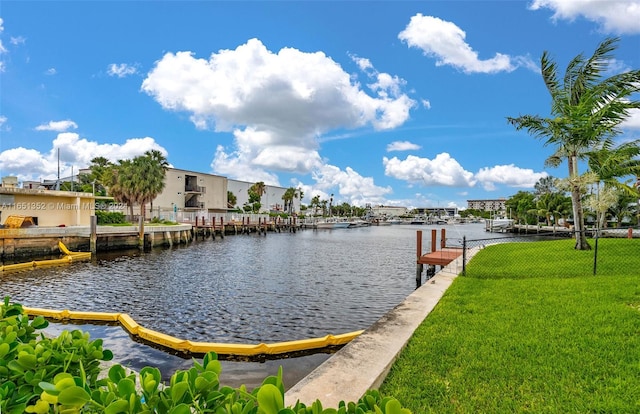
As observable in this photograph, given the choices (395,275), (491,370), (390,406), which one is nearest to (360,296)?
(395,275)

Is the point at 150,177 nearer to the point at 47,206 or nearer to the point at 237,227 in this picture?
the point at 47,206

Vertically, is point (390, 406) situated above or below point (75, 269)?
above

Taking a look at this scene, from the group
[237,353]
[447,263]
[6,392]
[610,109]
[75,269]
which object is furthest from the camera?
[75,269]

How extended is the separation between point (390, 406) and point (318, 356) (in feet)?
23.1

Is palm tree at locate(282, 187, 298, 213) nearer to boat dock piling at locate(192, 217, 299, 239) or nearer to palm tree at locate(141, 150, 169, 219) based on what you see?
boat dock piling at locate(192, 217, 299, 239)

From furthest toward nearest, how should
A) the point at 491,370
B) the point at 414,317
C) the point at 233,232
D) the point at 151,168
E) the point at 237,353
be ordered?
1. the point at 233,232
2. the point at 151,168
3. the point at 237,353
4. the point at 414,317
5. the point at 491,370

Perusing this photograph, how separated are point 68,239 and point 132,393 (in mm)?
30036

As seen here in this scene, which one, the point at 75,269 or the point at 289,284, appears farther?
the point at 75,269

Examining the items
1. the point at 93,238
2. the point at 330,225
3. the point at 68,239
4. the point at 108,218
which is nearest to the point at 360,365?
the point at 93,238

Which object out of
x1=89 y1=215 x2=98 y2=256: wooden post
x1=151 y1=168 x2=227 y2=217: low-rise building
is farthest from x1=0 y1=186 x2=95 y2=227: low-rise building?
x1=151 y1=168 x2=227 y2=217: low-rise building

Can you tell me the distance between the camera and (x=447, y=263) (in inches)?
594

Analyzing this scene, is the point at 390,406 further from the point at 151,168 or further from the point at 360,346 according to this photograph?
the point at 151,168

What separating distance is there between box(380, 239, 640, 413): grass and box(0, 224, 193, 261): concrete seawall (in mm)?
26562

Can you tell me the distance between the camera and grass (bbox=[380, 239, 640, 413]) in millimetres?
3742
